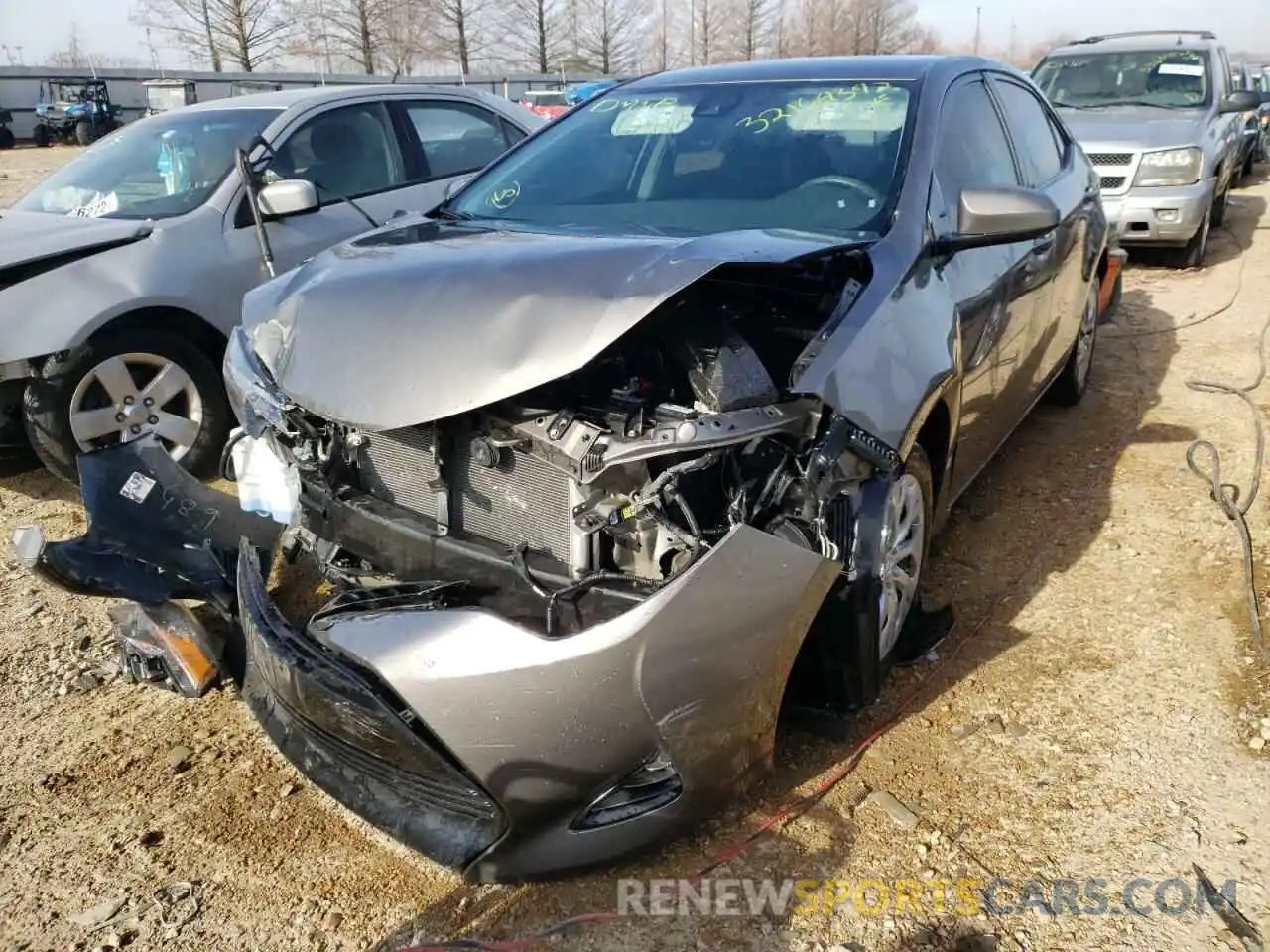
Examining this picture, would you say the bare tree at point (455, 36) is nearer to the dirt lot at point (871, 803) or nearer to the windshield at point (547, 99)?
the windshield at point (547, 99)

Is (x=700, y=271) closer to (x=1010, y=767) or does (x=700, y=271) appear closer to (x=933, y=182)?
(x=933, y=182)

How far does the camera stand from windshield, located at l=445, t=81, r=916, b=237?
9.86ft

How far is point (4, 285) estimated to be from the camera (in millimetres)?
4066

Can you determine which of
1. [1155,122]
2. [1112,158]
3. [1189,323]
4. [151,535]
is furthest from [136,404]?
[1155,122]

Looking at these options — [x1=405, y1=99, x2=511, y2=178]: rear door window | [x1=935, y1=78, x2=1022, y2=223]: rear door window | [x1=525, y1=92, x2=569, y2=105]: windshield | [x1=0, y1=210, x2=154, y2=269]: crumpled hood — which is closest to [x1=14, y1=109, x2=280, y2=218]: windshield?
[x1=0, y1=210, x2=154, y2=269]: crumpled hood

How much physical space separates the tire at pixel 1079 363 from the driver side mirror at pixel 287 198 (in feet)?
12.2

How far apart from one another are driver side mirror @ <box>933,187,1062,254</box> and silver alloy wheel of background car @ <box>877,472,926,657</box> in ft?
2.47

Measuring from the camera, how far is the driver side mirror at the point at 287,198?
4.05 m

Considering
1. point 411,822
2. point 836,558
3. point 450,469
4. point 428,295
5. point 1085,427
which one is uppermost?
point 428,295

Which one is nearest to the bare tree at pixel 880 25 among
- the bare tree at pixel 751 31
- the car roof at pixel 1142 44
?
the bare tree at pixel 751 31

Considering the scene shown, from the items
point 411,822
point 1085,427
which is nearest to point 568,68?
point 1085,427

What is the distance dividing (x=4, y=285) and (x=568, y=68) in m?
47.6

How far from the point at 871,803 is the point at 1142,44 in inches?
403

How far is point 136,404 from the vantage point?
14.3 feet
